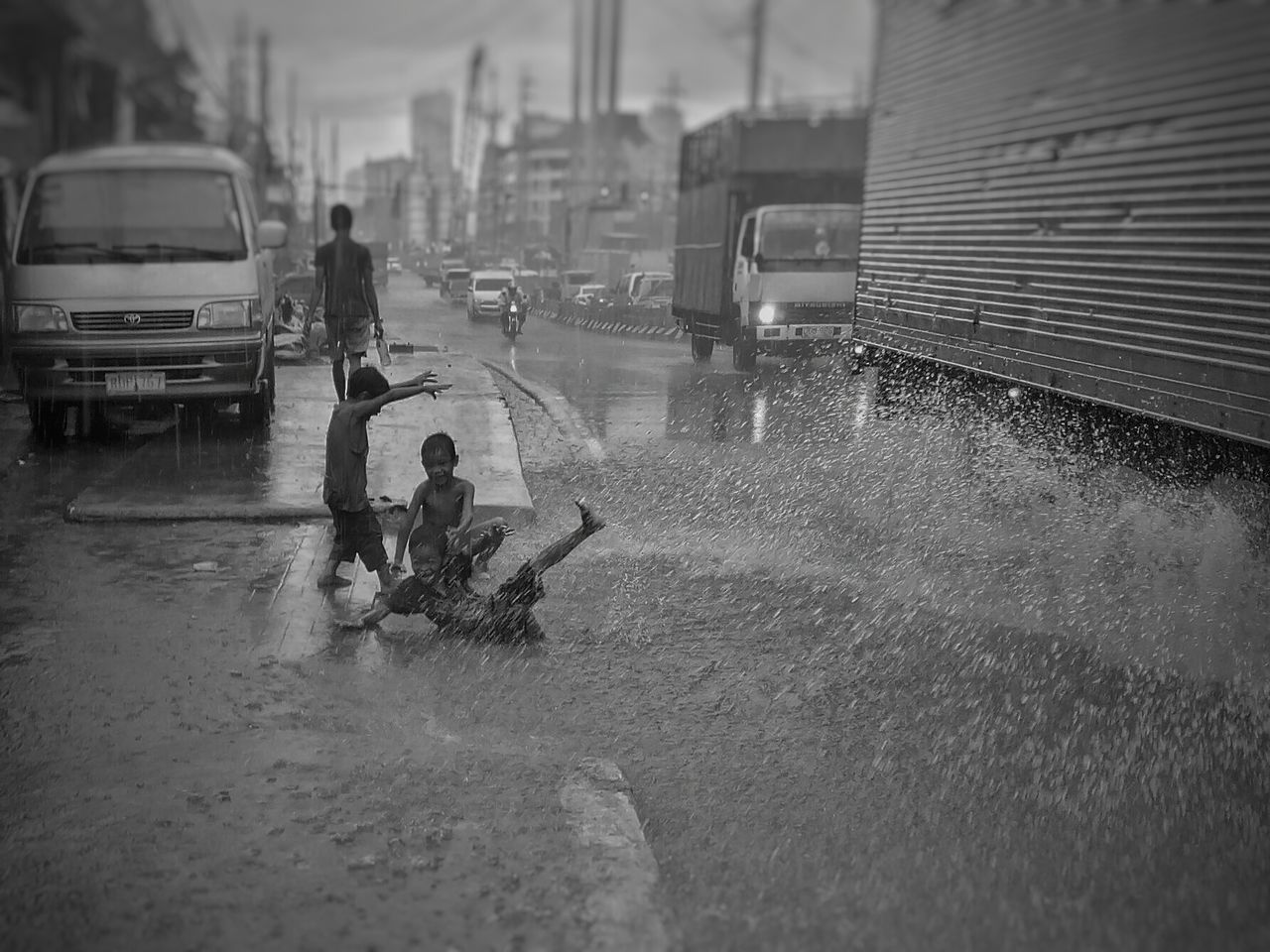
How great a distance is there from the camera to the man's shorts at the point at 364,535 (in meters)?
5.52

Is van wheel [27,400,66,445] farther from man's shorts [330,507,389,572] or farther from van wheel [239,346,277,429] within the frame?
man's shorts [330,507,389,572]

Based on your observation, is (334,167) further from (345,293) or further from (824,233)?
(824,233)

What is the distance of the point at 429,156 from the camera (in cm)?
535

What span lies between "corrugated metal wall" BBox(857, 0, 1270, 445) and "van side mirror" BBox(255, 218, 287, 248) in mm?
3651

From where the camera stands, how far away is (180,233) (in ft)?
20.6

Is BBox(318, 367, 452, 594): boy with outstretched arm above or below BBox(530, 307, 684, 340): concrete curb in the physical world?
below

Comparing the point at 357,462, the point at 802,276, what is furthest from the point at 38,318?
the point at 802,276

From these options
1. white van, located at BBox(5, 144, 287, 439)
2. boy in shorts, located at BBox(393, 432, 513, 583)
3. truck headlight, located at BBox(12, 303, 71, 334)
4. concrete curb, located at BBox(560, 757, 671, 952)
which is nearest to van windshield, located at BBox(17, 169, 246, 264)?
white van, located at BBox(5, 144, 287, 439)

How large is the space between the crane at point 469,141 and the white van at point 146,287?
84 centimetres

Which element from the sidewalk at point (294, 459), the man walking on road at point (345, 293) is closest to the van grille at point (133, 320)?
the sidewalk at point (294, 459)

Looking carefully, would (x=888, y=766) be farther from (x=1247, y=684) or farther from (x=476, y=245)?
(x=476, y=245)

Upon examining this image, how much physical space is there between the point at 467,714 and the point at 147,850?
1.28m

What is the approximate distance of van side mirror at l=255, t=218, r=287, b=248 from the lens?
5.75 meters

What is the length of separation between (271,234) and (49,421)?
10.1 feet
